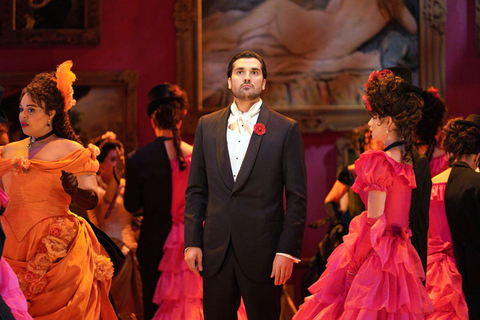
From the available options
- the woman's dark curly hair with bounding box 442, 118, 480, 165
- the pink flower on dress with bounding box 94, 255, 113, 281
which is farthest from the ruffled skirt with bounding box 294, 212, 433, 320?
the pink flower on dress with bounding box 94, 255, 113, 281

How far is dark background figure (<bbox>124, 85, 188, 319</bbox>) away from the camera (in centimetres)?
464

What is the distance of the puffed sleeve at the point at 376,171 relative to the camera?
10.3ft

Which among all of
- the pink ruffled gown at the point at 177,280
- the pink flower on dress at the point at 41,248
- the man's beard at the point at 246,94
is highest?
the man's beard at the point at 246,94

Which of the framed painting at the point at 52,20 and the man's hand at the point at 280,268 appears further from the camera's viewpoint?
the framed painting at the point at 52,20

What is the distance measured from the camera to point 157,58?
6.22 meters

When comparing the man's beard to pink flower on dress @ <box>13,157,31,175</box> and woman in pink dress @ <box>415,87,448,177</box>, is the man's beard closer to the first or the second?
pink flower on dress @ <box>13,157,31,175</box>

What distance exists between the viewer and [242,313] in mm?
4422

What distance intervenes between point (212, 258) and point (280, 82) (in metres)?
3.39

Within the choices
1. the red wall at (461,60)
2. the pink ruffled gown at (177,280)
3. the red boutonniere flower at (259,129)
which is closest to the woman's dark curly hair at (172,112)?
the pink ruffled gown at (177,280)

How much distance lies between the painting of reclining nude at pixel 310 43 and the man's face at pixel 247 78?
2.85 meters

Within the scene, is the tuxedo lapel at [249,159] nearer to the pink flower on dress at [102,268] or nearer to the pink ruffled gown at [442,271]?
the pink flower on dress at [102,268]

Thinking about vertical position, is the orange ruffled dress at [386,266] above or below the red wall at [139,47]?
below

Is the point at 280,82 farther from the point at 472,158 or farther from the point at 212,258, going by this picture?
the point at 212,258

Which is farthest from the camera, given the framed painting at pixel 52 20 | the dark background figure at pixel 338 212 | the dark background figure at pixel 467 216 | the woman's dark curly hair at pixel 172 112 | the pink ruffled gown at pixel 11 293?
the framed painting at pixel 52 20
